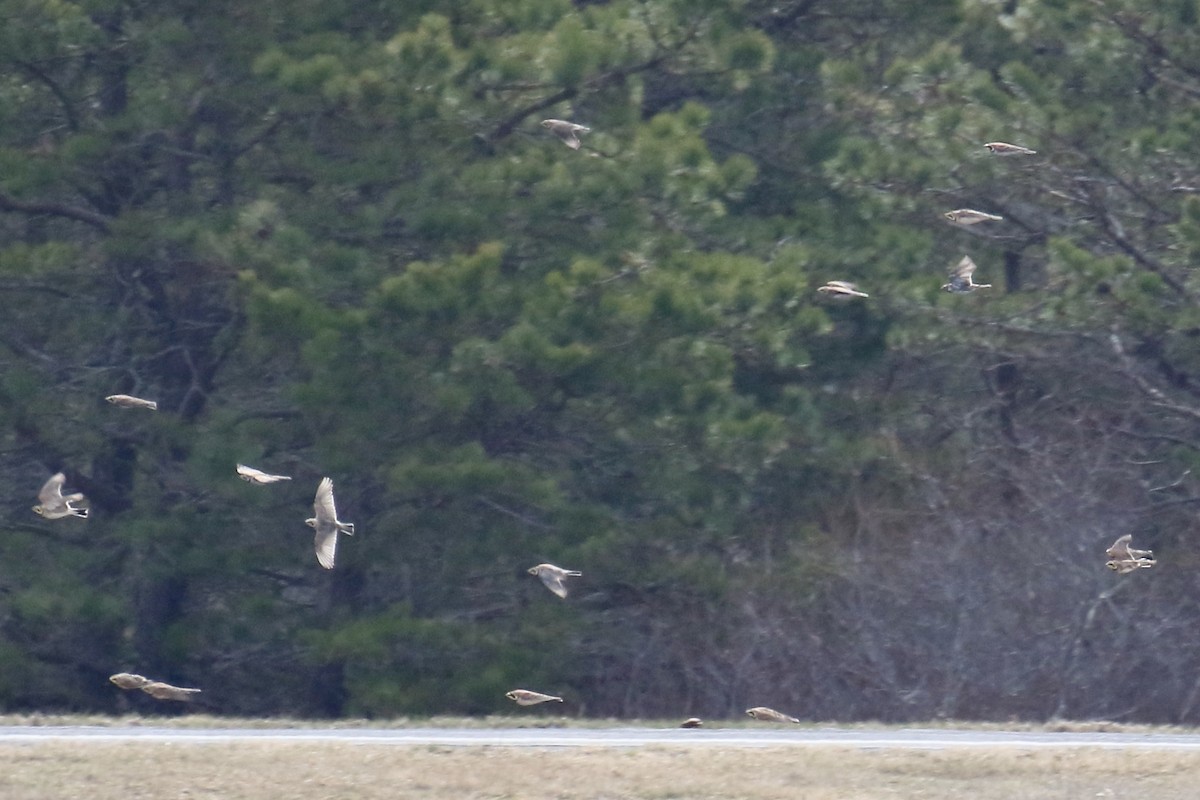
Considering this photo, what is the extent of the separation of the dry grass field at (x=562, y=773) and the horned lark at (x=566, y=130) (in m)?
4.93

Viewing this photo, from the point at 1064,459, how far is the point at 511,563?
5.34m

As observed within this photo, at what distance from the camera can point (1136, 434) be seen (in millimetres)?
16609

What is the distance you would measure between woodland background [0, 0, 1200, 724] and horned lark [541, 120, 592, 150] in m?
0.35

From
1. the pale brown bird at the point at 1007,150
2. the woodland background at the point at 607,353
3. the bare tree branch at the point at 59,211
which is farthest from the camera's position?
the bare tree branch at the point at 59,211

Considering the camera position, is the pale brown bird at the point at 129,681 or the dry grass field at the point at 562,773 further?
the pale brown bird at the point at 129,681

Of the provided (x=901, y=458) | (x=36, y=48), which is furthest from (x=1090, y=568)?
(x=36, y=48)

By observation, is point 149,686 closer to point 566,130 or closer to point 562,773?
point 562,773

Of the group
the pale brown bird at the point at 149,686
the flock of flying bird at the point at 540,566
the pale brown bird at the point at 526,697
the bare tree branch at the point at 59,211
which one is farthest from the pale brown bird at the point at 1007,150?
the bare tree branch at the point at 59,211

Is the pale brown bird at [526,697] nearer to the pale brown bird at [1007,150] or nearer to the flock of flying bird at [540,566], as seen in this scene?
the flock of flying bird at [540,566]

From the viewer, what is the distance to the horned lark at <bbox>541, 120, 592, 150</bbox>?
1321 centimetres

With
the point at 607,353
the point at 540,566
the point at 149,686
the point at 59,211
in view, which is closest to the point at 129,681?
the point at 149,686

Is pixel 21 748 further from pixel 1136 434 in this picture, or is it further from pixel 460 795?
pixel 1136 434

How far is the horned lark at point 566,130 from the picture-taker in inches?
520

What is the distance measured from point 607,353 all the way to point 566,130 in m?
1.76
